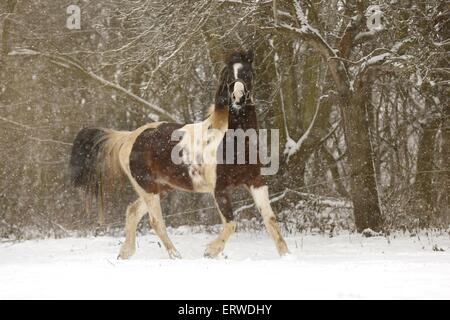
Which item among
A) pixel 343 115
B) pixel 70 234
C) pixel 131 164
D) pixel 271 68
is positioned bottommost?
pixel 70 234

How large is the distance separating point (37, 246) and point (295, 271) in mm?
6009

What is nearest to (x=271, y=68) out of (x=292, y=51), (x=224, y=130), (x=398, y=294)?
(x=292, y=51)

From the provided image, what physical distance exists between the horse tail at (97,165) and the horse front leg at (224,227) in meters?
1.98

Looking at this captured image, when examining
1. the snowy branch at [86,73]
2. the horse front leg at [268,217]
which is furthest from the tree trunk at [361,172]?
the snowy branch at [86,73]

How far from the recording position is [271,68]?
1372 centimetres

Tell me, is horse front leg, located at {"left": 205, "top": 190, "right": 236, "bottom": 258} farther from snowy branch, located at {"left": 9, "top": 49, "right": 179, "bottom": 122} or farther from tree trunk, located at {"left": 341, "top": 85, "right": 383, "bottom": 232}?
snowy branch, located at {"left": 9, "top": 49, "right": 179, "bottom": 122}

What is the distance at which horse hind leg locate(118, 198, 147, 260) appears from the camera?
8770 millimetres

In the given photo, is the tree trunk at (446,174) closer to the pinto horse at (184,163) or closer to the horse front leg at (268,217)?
the horse front leg at (268,217)

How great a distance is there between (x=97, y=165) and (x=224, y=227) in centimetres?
238

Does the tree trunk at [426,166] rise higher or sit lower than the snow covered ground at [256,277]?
higher

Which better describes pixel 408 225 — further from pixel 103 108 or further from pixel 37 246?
pixel 103 108

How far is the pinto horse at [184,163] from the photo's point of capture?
7828 mm

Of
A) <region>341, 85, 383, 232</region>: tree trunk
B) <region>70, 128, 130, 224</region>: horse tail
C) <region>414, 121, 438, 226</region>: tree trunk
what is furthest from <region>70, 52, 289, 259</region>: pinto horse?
<region>414, 121, 438, 226</region>: tree trunk

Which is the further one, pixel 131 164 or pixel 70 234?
pixel 70 234
